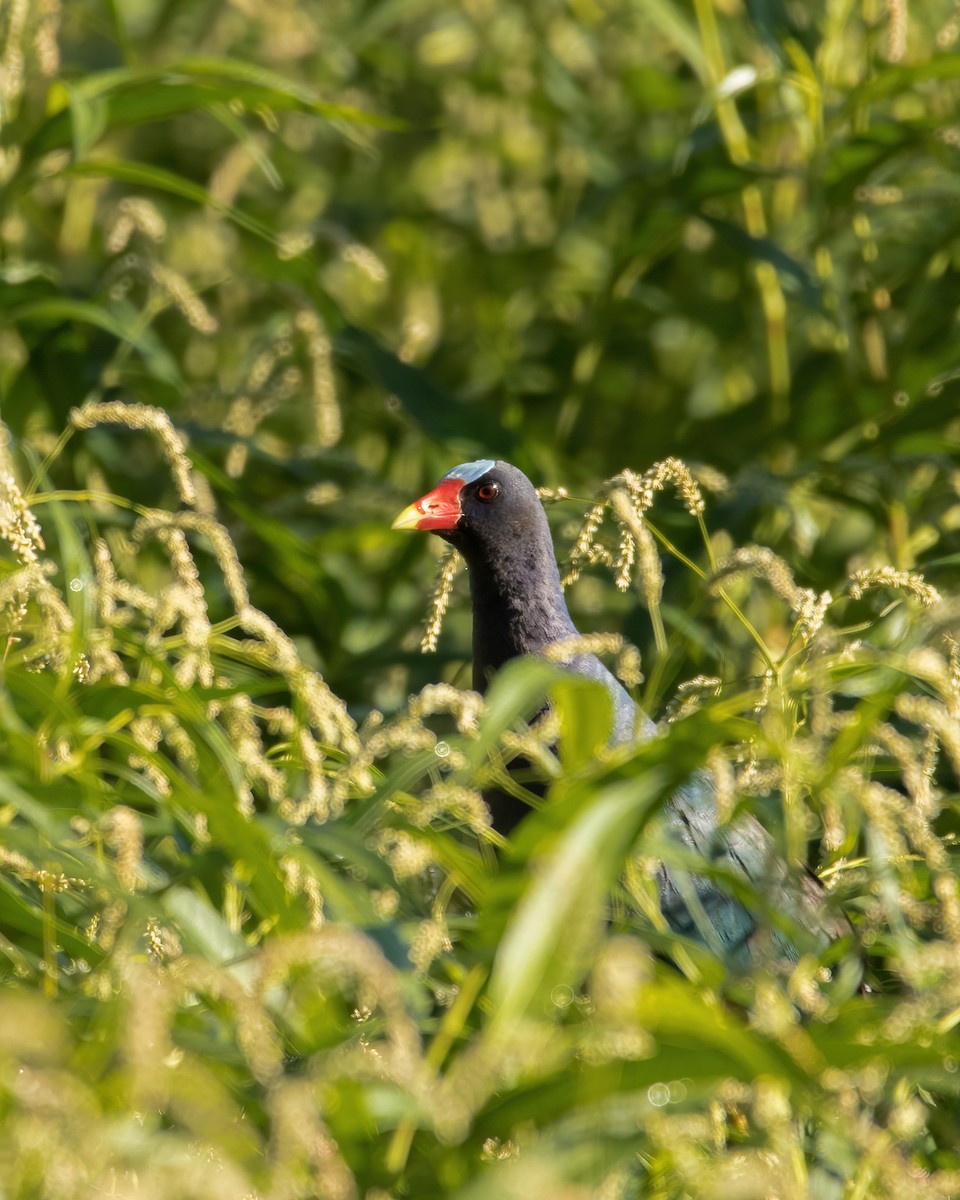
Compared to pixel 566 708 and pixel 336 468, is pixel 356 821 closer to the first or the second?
pixel 566 708

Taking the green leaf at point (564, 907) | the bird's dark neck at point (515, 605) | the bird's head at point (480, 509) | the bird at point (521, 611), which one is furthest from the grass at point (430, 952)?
the bird's head at point (480, 509)

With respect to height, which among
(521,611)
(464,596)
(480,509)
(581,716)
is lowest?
(464,596)

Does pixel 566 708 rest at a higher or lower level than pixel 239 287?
higher

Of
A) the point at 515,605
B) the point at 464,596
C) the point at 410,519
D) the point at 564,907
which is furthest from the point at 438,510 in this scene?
the point at 564,907

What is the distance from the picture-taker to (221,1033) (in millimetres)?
1925

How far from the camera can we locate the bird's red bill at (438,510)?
12.1 ft

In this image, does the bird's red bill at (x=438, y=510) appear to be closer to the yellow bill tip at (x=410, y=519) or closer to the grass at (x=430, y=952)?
the yellow bill tip at (x=410, y=519)

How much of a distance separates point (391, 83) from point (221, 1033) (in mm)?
4996

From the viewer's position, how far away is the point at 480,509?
3.71 metres

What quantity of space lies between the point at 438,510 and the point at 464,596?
592mm

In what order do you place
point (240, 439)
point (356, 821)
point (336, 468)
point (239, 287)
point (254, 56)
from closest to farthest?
point (356, 821), point (240, 439), point (336, 468), point (239, 287), point (254, 56)

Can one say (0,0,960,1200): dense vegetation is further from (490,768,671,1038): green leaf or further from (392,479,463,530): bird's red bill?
(392,479,463,530): bird's red bill

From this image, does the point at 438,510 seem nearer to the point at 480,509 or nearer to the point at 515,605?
the point at 480,509

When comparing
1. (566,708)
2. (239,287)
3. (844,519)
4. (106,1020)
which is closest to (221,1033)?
(106,1020)
